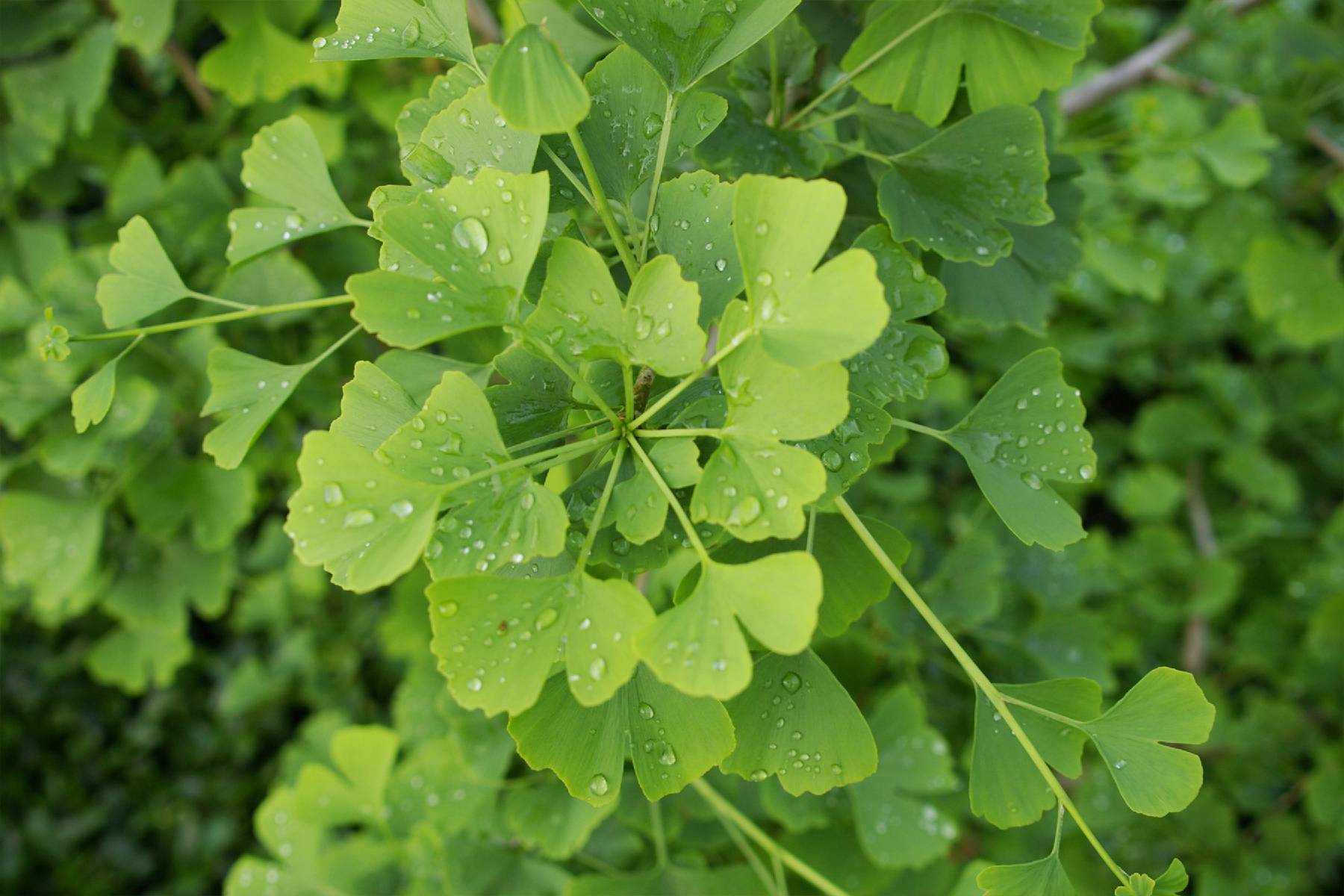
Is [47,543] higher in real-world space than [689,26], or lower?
lower

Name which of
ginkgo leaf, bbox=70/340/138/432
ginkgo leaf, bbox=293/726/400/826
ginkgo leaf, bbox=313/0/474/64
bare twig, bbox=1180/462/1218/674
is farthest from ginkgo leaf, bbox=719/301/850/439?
bare twig, bbox=1180/462/1218/674

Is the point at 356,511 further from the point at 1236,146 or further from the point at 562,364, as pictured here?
the point at 1236,146

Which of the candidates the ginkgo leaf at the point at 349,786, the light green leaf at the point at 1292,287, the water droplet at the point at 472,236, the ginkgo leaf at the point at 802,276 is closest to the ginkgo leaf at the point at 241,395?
the water droplet at the point at 472,236

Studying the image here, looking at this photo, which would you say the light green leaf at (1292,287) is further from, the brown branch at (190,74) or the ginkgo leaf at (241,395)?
the brown branch at (190,74)

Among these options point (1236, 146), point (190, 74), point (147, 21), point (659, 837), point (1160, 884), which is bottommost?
point (659, 837)

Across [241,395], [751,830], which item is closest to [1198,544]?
[751,830]

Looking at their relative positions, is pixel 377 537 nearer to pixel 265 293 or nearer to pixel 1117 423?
pixel 265 293

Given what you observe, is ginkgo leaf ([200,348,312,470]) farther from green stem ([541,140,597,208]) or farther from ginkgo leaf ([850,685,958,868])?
ginkgo leaf ([850,685,958,868])
